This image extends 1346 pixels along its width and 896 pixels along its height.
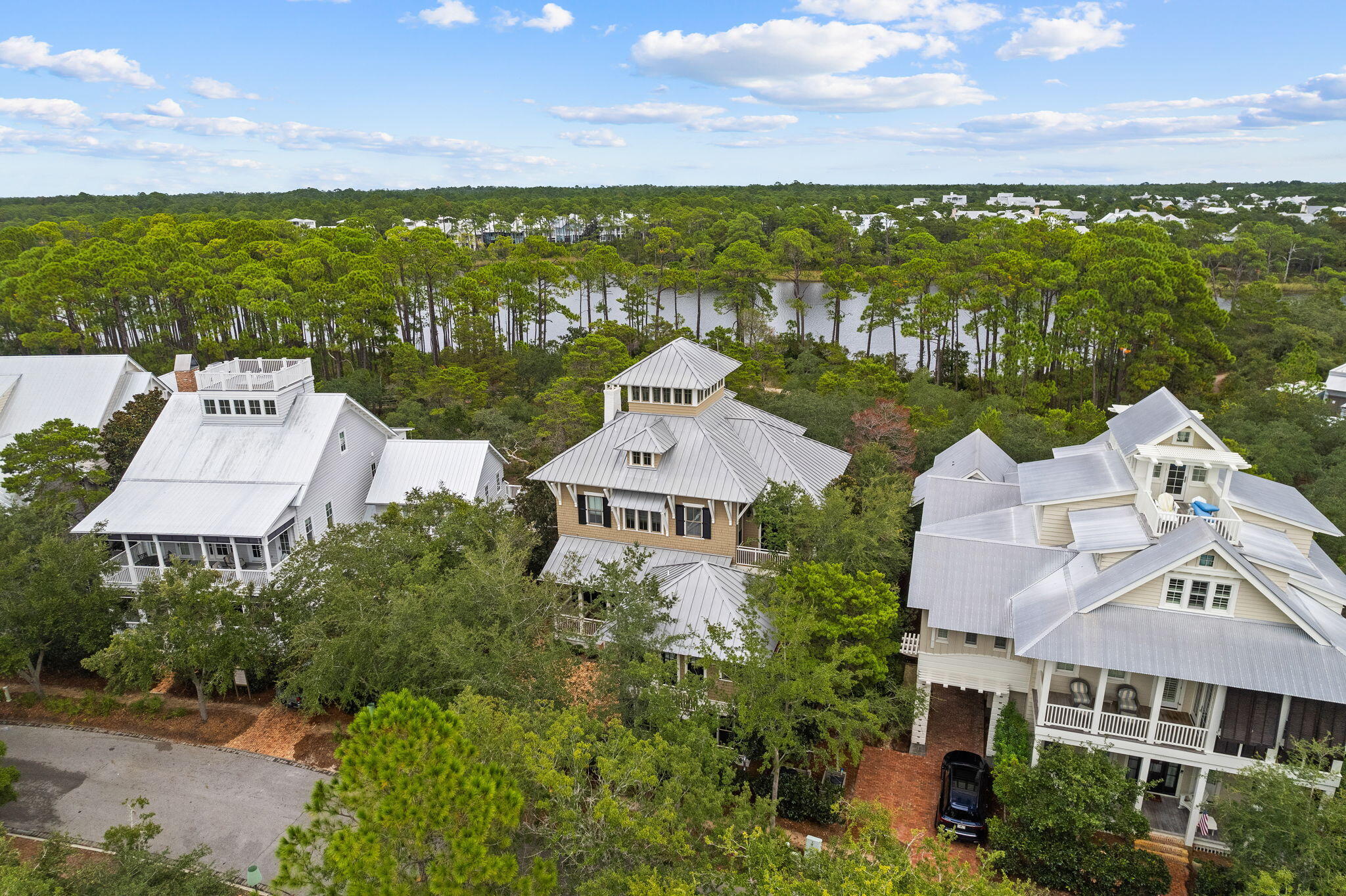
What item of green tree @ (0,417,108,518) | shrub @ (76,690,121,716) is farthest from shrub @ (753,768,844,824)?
green tree @ (0,417,108,518)

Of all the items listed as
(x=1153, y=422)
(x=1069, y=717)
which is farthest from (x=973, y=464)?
(x=1069, y=717)

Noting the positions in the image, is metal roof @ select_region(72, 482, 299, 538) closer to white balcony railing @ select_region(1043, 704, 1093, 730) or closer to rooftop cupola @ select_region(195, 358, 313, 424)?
rooftop cupola @ select_region(195, 358, 313, 424)

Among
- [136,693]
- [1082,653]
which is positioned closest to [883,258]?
[1082,653]

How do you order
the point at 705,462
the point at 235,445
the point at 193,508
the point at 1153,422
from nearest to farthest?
the point at 1153,422
the point at 705,462
the point at 193,508
the point at 235,445

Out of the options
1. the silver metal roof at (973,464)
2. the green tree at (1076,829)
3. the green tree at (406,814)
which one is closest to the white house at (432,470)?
the silver metal roof at (973,464)

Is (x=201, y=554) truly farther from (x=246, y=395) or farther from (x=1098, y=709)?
(x=1098, y=709)

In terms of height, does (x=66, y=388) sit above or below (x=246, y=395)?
below
